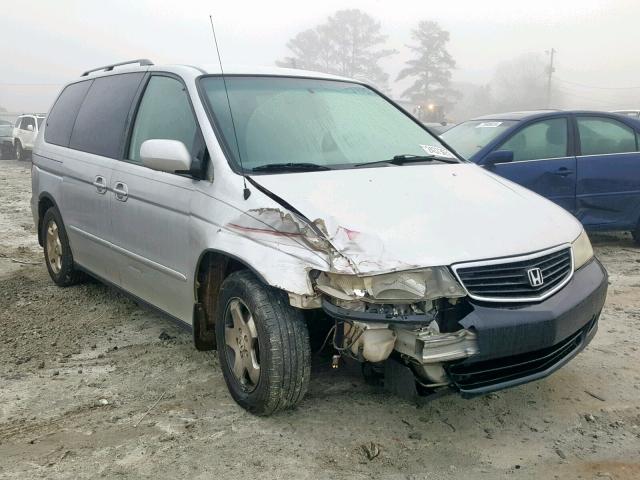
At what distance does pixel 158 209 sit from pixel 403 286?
1.64 meters

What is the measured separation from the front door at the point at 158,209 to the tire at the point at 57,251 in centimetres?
117

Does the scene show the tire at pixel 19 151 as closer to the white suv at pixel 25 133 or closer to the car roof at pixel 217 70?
the white suv at pixel 25 133

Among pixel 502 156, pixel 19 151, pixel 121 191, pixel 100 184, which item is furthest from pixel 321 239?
pixel 19 151

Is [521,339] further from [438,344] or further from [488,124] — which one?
[488,124]

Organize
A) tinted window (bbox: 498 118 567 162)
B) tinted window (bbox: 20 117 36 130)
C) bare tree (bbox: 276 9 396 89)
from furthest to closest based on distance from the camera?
bare tree (bbox: 276 9 396 89) → tinted window (bbox: 20 117 36 130) → tinted window (bbox: 498 118 567 162)

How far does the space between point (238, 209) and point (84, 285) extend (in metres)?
2.88

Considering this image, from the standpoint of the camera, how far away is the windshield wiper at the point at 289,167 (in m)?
3.22

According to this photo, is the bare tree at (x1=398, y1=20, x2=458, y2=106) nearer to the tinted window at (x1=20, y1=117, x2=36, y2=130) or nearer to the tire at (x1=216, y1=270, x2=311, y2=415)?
the tinted window at (x1=20, y1=117, x2=36, y2=130)

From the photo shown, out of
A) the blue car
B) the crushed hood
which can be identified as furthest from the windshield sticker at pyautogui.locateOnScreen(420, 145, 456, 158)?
the blue car

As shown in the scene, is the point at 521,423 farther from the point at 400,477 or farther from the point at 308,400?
the point at 308,400

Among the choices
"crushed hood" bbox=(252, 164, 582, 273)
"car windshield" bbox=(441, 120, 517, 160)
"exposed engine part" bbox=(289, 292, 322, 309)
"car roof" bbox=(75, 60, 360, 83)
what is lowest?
"exposed engine part" bbox=(289, 292, 322, 309)

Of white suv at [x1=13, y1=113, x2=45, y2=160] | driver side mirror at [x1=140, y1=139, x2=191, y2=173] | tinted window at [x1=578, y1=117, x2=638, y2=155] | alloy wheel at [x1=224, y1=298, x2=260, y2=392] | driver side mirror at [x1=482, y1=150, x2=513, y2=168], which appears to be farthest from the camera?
white suv at [x1=13, y1=113, x2=45, y2=160]

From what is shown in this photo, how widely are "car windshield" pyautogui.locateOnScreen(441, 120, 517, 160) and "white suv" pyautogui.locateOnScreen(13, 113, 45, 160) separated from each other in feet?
61.9

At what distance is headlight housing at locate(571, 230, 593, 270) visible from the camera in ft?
10.2
